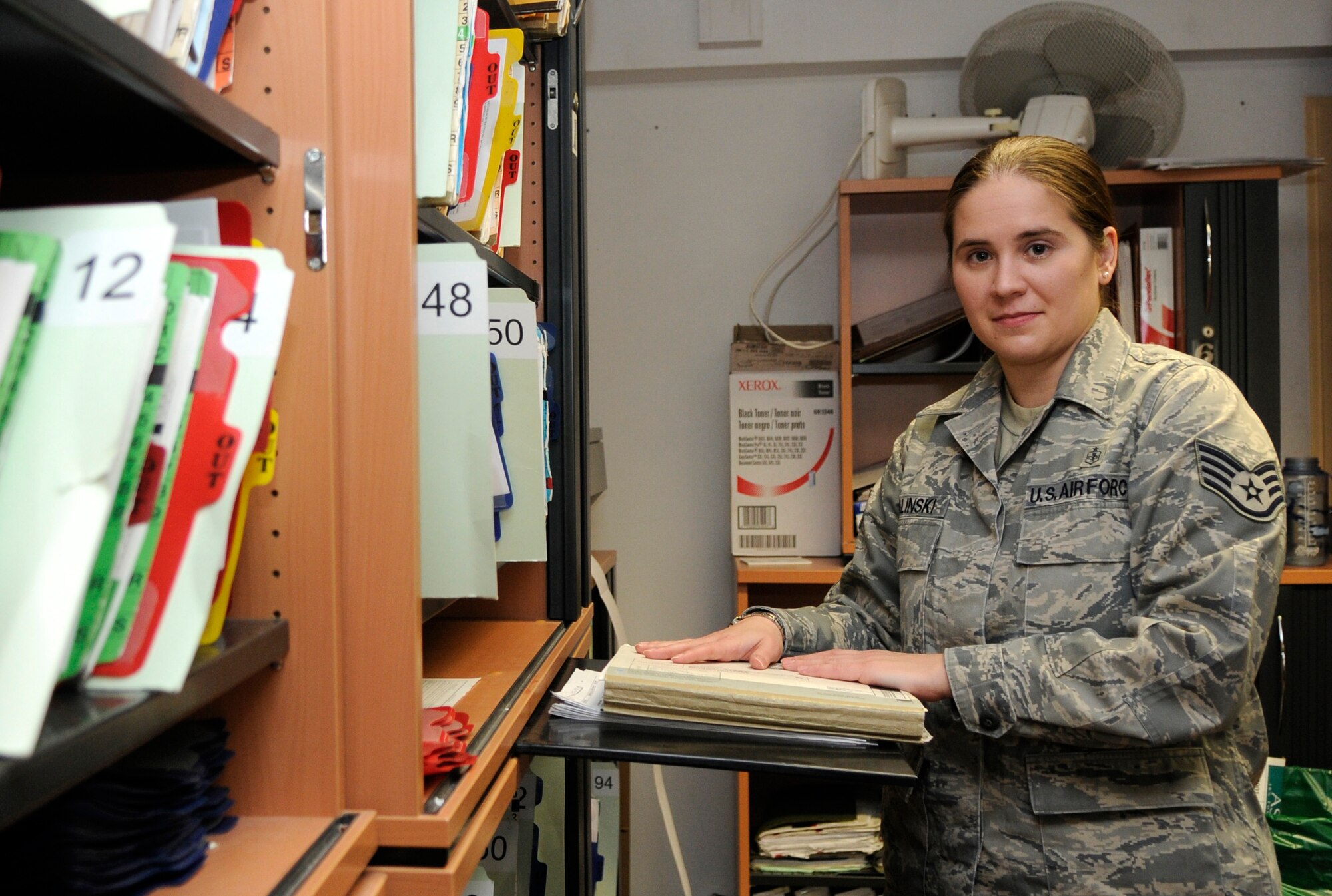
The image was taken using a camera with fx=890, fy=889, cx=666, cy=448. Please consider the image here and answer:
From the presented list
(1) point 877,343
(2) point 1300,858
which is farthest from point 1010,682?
(2) point 1300,858

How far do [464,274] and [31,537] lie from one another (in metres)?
0.44

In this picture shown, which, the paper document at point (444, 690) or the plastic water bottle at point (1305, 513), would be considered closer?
the paper document at point (444, 690)

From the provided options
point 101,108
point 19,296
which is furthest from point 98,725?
point 101,108

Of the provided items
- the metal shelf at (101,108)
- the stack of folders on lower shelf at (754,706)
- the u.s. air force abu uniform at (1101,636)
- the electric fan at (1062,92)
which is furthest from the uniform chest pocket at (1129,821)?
the electric fan at (1062,92)

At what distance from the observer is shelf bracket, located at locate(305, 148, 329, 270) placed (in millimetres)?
665

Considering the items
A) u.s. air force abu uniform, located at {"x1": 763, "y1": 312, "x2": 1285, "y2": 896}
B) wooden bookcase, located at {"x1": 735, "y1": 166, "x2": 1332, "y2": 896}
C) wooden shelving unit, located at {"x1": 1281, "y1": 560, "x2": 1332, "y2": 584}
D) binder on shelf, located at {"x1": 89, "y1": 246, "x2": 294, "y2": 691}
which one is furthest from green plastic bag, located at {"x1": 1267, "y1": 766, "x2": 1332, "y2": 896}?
binder on shelf, located at {"x1": 89, "y1": 246, "x2": 294, "y2": 691}

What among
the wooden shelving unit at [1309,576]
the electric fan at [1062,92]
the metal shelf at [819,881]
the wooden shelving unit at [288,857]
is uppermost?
the electric fan at [1062,92]

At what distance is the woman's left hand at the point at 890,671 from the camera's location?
1.05m

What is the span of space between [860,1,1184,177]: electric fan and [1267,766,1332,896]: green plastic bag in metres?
1.37

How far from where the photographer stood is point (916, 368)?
2.06 metres

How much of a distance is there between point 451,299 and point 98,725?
457mm

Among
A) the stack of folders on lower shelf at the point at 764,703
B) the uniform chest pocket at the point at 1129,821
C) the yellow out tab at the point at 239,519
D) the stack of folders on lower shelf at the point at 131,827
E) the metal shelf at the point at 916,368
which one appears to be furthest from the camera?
the metal shelf at the point at 916,368

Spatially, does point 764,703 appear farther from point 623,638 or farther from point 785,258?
point 785,258

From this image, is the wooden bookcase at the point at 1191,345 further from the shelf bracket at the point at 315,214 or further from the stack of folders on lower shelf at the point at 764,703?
the shelf bracket at the point at 315,214
